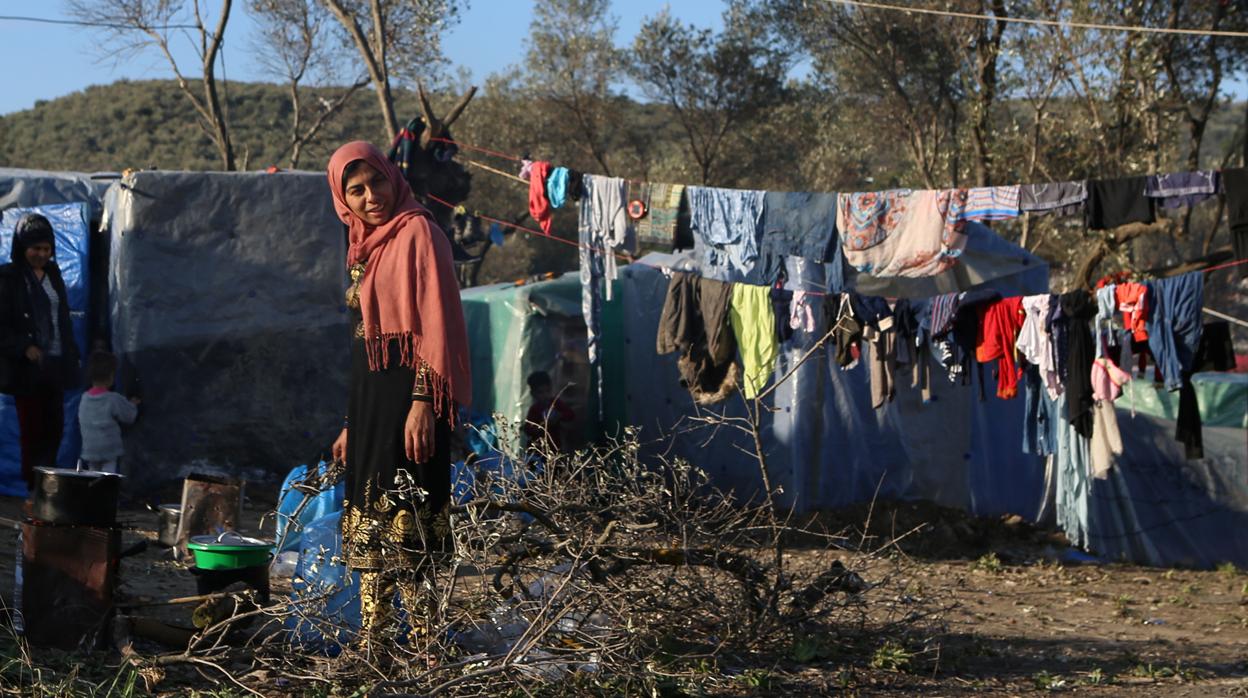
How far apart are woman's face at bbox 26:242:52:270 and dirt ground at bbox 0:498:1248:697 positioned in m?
1.62

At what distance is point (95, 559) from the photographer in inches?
180

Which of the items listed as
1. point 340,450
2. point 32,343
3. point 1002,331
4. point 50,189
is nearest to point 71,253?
point 50,189

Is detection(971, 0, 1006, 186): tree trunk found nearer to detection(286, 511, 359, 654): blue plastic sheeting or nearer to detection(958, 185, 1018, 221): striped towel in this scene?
detection(958, 185, 1018, 221): striped towel

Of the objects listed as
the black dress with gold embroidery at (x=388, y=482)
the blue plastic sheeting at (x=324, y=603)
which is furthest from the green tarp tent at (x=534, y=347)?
the black dress with gold embroidery at (x=388, y=482)

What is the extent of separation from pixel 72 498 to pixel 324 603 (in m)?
1.01

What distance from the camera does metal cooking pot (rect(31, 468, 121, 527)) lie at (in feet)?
14.9

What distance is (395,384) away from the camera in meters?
4.43

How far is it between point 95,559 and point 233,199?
549 centimetres

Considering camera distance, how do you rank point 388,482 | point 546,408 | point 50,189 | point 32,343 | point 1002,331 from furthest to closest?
point 546,408
point 50,189
point 1002,331
point 32,343
point 388,482

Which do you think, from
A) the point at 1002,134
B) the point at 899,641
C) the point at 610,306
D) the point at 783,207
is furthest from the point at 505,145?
the point at 899,641

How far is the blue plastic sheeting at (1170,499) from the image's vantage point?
9.34m

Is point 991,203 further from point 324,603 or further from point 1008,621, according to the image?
point 324,603

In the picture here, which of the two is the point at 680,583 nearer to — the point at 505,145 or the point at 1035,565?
the point at 1035,565

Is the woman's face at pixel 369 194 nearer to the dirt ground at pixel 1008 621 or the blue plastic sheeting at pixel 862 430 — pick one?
the dirt ground at pixel 1008 621
